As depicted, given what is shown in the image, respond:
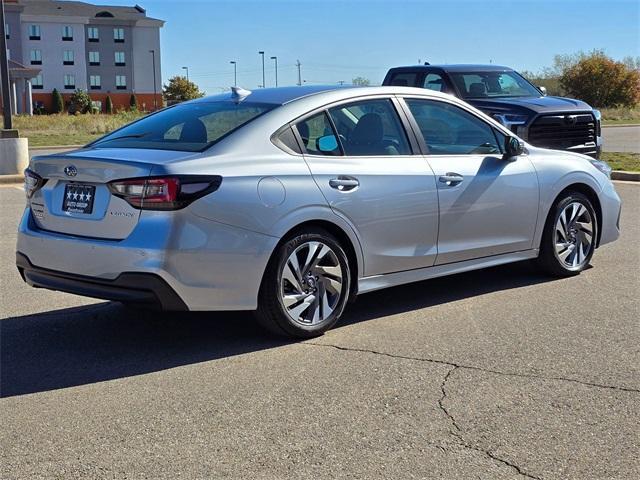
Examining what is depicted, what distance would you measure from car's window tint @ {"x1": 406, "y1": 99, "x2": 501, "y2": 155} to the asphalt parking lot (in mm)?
1190

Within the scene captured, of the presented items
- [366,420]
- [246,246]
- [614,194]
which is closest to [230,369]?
[246,246]

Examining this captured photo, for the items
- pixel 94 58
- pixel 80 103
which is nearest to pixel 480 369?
pixel 80 103

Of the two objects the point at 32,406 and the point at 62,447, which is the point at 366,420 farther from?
the point at 32,406

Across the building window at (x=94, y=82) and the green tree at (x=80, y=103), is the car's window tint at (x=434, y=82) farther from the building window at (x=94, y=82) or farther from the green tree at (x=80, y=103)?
the building window at (x=94, y=82)

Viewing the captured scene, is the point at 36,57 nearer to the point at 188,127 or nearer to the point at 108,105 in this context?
the point at 108,105

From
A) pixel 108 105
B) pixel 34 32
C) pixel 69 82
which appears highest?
pixel 34 32

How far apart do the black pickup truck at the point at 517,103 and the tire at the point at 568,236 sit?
17.0ft

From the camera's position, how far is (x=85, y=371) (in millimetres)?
4852

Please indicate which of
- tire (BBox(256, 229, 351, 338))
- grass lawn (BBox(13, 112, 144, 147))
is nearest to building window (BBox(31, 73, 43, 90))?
grass lawn (BBox(13, 112, 144, 147))

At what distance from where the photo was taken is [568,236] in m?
7.18

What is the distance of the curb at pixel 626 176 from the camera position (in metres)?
15.3

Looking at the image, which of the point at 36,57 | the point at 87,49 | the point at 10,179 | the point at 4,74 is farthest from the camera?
the point at 87,49

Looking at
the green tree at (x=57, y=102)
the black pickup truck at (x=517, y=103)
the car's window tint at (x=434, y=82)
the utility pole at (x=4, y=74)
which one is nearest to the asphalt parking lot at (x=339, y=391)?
the black pickup truck at (x=517, y=103)

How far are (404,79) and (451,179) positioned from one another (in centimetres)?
841
